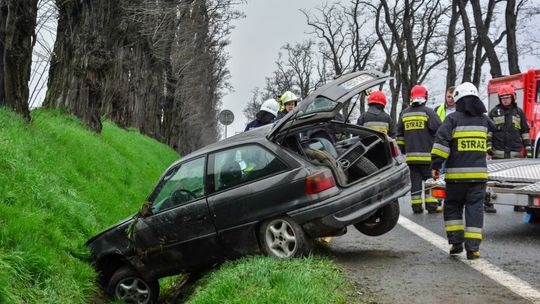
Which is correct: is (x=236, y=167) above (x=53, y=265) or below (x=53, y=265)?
above

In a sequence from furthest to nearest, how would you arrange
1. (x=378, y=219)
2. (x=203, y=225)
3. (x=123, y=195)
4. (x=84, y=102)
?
(x=84, y=102)
(x=123, y=195)
(x=378, y=219)
(x=203, y=225)

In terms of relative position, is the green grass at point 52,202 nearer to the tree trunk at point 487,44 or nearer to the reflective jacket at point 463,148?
the reflective jacket at point 463,148

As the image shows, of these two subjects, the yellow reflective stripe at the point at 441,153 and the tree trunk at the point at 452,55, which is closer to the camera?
the yellow reflective stripe at the point at 441,153

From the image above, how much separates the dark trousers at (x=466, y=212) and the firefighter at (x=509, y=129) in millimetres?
5029

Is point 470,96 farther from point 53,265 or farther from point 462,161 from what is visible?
point 53,265

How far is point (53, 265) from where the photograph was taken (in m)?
5.98

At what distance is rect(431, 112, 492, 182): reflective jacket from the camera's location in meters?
6.69

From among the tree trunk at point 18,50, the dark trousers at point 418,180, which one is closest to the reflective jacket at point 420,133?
the dark trousers at point 418,180

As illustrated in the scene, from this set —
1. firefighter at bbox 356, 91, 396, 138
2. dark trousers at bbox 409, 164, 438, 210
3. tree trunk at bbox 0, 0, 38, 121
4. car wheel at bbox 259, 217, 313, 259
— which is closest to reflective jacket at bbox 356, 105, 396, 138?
firefighter at bbox 356, 91, 396, 138

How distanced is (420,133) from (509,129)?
2206mm

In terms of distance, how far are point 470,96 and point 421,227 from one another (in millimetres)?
2801

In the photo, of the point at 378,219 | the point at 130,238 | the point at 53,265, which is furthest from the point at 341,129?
the point at 53,265

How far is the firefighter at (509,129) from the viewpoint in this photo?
453 inches

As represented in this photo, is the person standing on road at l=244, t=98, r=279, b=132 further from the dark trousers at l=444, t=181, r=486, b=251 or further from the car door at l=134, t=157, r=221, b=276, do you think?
the dark trousers at l=444, t=181, r=486, b=251
